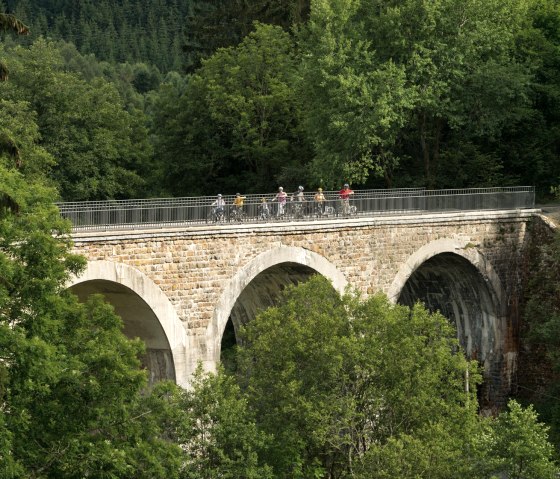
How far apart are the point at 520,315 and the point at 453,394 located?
1595 cm

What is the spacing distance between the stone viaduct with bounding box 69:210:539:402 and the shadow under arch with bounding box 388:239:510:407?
4 centimetres

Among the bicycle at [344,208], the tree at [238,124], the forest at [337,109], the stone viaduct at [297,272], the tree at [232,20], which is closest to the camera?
the stone viaduct at [297,272]

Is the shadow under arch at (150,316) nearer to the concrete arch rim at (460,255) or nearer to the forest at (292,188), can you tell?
the forest at (292,188)

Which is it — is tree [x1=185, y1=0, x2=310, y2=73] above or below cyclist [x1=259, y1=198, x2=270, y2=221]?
above

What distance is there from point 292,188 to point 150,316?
70.7 feet

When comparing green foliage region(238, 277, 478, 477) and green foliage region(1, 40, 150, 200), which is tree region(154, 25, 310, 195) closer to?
green foliage region(1, 40, 150, 200)

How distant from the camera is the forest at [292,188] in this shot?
76.9 feet

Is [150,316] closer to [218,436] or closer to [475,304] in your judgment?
[218,436]

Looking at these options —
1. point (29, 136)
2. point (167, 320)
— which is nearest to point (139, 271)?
point (167, 320)

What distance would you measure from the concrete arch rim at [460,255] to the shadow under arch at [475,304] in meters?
0.03

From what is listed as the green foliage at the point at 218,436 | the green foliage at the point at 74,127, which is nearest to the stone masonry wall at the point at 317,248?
the green foliage at the point at 218,436

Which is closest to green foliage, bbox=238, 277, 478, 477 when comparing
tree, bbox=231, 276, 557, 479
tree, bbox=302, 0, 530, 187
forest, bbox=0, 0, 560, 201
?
tree, bbox=231, 276, 557, 479

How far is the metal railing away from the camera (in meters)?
31.6

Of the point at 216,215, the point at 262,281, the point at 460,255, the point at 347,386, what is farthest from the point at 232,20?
the point at 347,386
